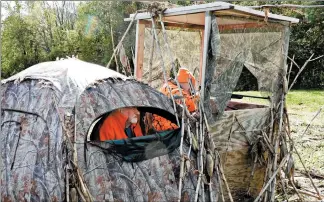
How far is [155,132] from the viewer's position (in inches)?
181

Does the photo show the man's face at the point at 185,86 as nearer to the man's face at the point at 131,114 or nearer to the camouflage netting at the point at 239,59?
the camouflage netting at the point at 239,59

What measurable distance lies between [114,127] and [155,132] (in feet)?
1.64

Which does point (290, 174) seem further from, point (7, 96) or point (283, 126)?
point (7, 96)

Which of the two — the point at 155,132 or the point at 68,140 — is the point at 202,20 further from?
the point at 68,140

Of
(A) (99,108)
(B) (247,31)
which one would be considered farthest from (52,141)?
(B) (247,31)

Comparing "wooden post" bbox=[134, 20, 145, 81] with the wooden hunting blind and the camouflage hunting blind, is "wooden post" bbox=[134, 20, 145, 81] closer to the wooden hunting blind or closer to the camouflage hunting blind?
the wooden hunting blind

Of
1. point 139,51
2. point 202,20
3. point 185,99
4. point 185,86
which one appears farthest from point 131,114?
point 202,20

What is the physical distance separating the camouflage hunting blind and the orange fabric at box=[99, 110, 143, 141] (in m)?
0.10

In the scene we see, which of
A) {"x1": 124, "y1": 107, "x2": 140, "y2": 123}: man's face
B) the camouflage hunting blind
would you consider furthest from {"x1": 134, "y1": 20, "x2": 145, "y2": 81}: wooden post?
{"x1": 124, "y1": 107, "x2": 140, "y2": 123}: man's face

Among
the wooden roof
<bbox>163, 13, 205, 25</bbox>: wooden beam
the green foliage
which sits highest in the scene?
the wooden roof

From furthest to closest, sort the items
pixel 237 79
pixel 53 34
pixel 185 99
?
pixel 53 34 → pixel 185 99 → pixel 237 79

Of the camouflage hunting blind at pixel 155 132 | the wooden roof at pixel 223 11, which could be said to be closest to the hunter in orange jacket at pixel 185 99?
the camouflage hunting blind at pixel 155 132

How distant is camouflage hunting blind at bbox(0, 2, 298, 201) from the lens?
3.82 m

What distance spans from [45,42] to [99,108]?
24929 millimetres
